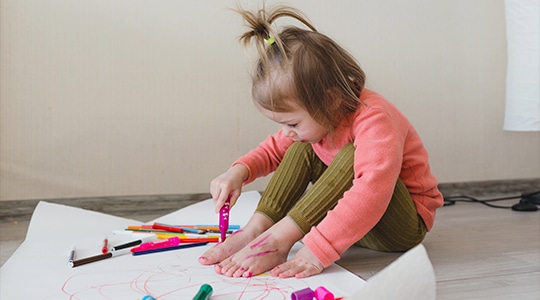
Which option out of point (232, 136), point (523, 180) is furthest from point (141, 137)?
Result: point (523, 180)

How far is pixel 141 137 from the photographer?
149cm

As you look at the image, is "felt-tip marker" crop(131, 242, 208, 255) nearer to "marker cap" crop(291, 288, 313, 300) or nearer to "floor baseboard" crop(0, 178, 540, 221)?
"marker cap" crop(291, 288, 313, 300)

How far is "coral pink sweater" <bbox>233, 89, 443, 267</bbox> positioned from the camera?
89 centimetres

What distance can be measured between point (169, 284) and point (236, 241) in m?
0.18

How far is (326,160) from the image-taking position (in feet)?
3.48

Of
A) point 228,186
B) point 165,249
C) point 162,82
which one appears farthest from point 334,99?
point 162,82

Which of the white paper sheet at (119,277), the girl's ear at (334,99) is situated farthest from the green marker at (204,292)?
the girl's ear at (334,99)

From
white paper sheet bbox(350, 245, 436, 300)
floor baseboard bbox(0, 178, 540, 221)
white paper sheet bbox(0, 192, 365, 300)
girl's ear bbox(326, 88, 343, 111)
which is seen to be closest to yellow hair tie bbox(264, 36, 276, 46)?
girl's ear bbox(326, 88, 343, 111)

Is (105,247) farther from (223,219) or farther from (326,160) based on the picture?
(326,160)

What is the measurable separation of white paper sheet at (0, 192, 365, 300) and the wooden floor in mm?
125

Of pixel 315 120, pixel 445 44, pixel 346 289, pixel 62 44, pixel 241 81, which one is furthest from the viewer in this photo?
pixel 445 44

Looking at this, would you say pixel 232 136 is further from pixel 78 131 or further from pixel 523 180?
pixel 523 180

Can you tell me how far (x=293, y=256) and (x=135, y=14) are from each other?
2.49ft

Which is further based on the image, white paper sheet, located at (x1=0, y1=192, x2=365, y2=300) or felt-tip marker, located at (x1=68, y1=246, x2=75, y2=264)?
felt-tip marker, located at (x1=68, y1=246, x2=75, y2=264)
